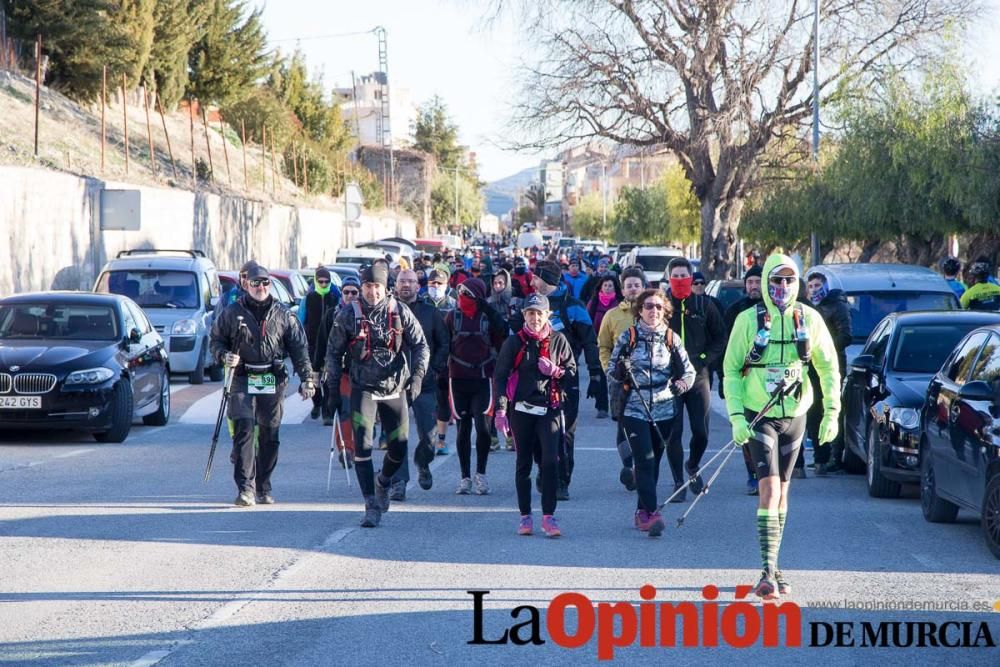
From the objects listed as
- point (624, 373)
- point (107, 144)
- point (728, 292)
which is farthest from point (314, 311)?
point (107, 144)

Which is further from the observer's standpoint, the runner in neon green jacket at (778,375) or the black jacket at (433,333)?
the black jacket at (433,333)

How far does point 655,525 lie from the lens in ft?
31.9

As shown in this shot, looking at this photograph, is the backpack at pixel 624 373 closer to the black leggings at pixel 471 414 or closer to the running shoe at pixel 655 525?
the running shoe at pixel 655 525

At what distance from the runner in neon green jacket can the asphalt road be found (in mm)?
783

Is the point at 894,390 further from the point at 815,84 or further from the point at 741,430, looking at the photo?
the point at 815,84

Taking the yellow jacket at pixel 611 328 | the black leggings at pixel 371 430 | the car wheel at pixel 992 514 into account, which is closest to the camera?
the car wheel at pixel 992 514

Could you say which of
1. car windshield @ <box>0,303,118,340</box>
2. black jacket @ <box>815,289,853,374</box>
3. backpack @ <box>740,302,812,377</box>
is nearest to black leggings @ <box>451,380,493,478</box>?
black jacket @ <box>815,289,853,374</box>

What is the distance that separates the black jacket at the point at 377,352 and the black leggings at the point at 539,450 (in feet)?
2.90

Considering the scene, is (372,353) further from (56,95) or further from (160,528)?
(56,95)

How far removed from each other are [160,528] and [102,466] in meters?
3.72

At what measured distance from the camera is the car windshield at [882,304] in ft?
53.1

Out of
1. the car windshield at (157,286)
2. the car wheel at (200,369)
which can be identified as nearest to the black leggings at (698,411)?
the car wheel at (200,369)

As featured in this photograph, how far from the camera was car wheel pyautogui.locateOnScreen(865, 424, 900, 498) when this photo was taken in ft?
38.7

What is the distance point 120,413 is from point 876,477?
316 inches
